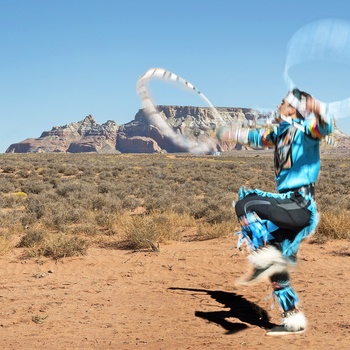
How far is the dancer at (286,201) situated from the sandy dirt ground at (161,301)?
0.95 metres

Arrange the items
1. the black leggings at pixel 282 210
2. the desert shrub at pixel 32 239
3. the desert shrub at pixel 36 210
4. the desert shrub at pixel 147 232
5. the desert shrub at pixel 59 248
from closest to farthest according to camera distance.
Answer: the black leggings at pixel 282 210, the desert shrub at pixel 59 248, the desert shrub at pixel 147 232, the desert shrub at pixel 32 239, the desert shrub at pixel 36 210

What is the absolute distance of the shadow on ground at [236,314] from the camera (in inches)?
207

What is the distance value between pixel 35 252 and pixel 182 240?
3351mm

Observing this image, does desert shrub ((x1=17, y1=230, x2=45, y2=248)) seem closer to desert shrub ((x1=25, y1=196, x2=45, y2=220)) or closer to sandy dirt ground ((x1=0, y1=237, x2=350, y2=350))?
sandy dirt ground ((x1=0, y1=237, x2=350, y2=350))

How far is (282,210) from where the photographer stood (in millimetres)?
4188

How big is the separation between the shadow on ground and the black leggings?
4.96 ft

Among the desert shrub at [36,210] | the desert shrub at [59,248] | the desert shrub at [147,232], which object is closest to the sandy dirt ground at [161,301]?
the desert shrub at [59,248]

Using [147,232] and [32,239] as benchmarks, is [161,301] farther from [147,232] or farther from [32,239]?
[32,239]

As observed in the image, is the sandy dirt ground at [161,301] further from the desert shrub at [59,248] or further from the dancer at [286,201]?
the dancer at [286,201]

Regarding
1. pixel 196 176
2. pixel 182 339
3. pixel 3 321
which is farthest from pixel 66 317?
pixel 196 176

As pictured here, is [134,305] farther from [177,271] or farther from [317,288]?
[317,288]

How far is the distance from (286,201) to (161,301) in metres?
2.75

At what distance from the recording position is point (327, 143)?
4324mm

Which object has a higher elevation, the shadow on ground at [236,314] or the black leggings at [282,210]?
the black leggings at [282,210]
